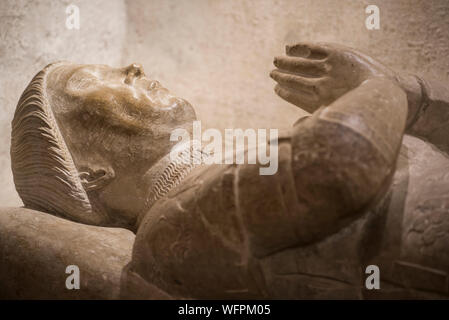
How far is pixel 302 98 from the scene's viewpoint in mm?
2033

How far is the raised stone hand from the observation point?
6.30ft

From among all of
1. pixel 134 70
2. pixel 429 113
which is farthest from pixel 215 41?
pixel 429 113

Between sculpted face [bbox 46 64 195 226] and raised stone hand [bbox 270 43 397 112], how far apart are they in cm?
54

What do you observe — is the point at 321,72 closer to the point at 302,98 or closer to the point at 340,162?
the point at 302,98

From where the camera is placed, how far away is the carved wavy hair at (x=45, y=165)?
2.18 metres

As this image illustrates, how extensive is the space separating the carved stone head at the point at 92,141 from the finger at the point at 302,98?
497 millimetres

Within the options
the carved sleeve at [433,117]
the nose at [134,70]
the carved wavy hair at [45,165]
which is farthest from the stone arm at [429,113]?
the carved wavy hair at [45,165]

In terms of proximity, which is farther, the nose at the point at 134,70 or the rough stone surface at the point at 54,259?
the nose at the point at 134,70

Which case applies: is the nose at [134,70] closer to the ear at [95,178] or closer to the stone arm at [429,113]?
the ear at [95,178]

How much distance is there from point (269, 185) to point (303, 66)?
0.70 m

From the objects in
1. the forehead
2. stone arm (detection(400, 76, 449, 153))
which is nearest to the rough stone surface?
the forehead

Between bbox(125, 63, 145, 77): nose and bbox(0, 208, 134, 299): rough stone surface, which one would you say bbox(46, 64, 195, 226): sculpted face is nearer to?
bbox(125, 63, 145, 77): nose

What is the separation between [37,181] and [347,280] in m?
1.45
